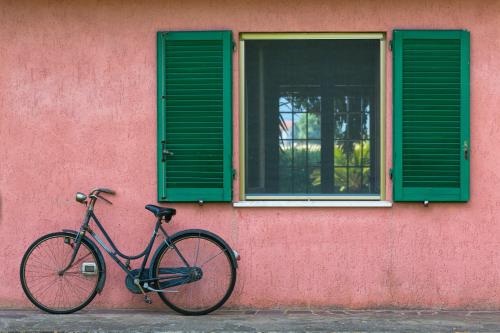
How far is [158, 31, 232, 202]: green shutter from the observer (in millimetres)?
8602

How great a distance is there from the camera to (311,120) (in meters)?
8.85

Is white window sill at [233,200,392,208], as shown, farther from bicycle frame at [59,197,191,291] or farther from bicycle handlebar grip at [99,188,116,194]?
bicycle handlebar grip at [99,188,116,194]

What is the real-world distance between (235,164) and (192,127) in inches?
21.3

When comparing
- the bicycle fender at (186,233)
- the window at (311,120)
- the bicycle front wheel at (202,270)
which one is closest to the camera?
the bicycle fender at (186,233)

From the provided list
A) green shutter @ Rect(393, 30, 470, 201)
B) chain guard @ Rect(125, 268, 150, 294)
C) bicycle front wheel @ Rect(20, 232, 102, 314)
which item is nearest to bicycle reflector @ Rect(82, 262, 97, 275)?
bicycle front wheel @ Rect(20, 232, 102, 314)

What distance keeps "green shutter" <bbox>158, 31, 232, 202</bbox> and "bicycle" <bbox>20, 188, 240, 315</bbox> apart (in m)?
0.42

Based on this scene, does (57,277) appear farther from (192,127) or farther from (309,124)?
(309,124)

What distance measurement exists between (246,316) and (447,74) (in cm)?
292

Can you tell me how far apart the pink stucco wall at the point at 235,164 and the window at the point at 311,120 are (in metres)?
0.21

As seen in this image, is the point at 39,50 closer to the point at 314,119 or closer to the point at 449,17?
the point at 314,119

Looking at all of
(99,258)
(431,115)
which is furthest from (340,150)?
(99,258)

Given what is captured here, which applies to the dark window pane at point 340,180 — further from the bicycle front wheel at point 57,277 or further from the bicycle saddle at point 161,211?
the bicycle front wheel at point 57,277

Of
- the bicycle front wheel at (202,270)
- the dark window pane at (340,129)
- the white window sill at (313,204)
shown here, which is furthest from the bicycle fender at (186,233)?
the dark window pane at (340,129)

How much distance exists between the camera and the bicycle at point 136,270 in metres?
8.34
